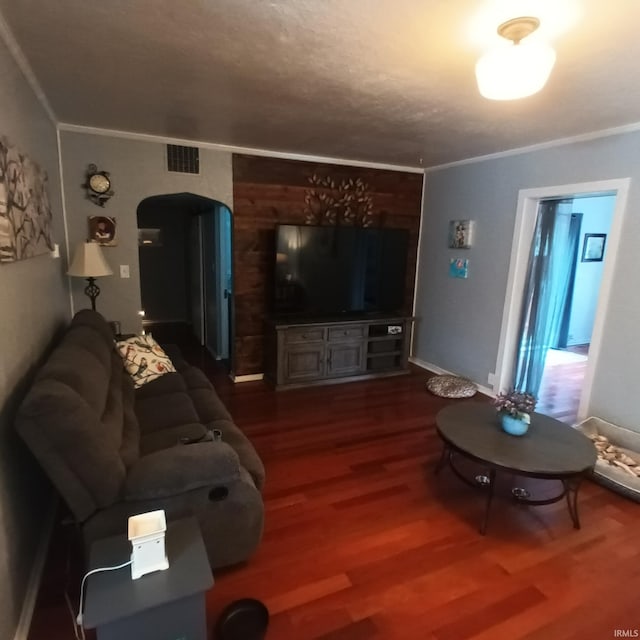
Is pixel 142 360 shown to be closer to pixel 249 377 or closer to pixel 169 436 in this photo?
pixel 169 436

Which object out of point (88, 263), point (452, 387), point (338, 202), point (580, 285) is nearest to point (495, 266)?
point (452, 387)

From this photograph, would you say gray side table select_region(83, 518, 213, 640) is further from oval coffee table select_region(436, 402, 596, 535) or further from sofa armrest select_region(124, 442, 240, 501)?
oval coffee table select_region(436, 402, 596, 535)

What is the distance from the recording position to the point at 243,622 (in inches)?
63.1

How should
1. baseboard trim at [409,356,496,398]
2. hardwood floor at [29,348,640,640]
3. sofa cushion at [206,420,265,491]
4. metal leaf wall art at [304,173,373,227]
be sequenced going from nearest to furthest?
hardwood floor at [29,348,640,640], sofa cushion at [206,420,265,491], baseboard trim at [409,356,496,398], metal leaf wall art at [304,173,373,227]

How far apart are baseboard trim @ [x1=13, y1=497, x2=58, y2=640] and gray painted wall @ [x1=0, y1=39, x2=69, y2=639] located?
Result: 4 cm

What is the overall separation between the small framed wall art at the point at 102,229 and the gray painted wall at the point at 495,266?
11.3 feet

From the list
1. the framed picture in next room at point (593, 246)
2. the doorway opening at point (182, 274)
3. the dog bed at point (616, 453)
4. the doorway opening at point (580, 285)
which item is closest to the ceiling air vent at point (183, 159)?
the doorway opening at point (182, 274)

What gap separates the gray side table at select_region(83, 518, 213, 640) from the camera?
1266mm

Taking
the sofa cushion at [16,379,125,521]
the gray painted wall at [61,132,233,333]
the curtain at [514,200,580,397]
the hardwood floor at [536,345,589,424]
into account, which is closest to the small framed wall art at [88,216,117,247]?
the gray painted wall at [61,132,233,333]

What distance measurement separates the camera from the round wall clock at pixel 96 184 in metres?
3.52

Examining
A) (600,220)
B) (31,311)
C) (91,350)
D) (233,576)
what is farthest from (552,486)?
(600,220)

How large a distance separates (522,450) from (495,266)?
233cm

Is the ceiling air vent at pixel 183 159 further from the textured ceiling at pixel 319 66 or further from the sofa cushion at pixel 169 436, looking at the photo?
the sofa cushion at pixel 169 436

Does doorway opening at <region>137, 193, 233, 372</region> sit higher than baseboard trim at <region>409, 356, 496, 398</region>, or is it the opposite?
doorway opening at <region>137, 193, 233, 372</region>
